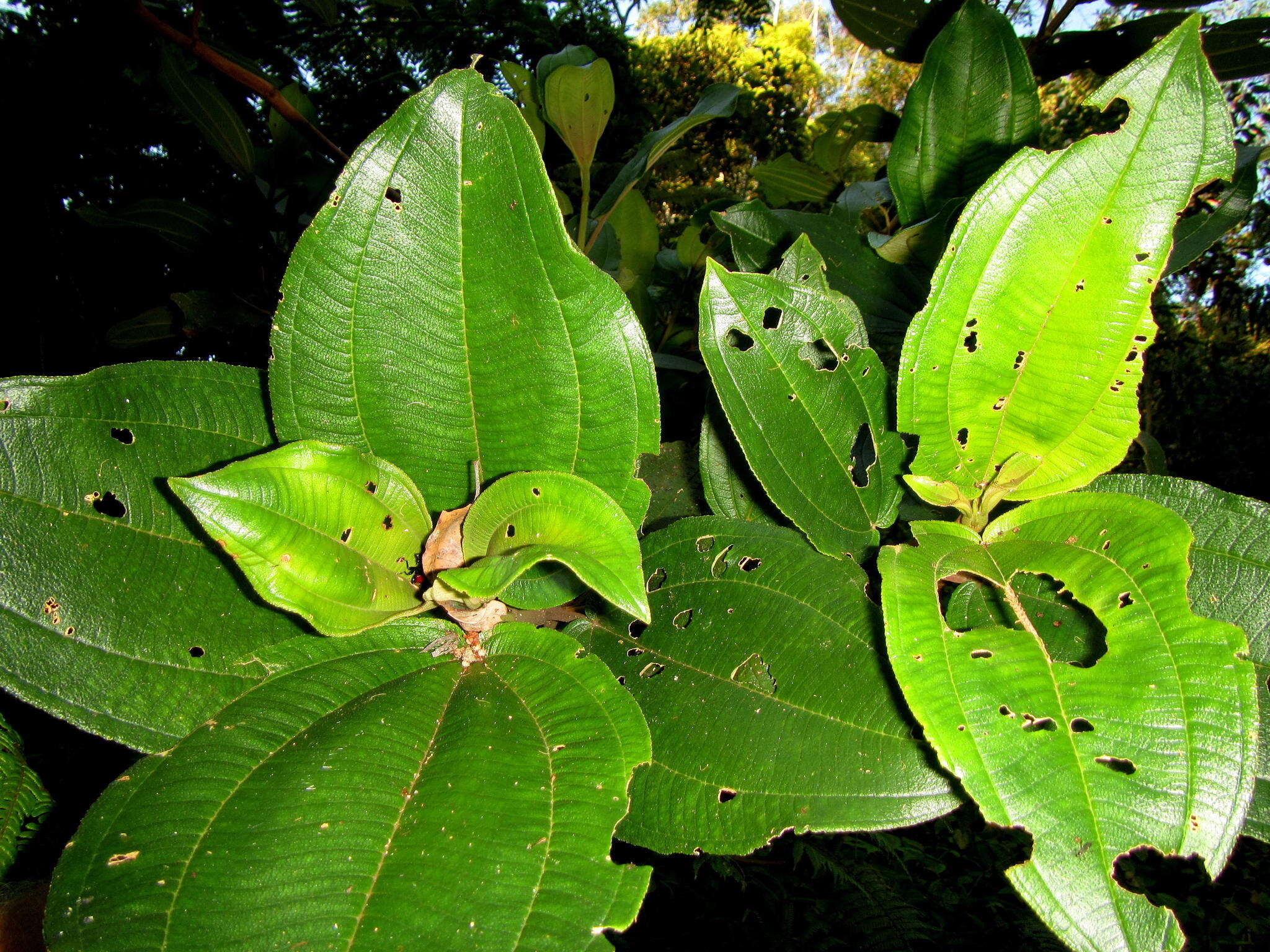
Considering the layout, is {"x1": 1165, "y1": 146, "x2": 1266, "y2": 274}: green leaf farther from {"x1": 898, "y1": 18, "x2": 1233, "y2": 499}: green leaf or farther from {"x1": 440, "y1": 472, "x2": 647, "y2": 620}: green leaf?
{"x1": 440, "y1": 472, "x2": 647, "y2": 620}: green leaf

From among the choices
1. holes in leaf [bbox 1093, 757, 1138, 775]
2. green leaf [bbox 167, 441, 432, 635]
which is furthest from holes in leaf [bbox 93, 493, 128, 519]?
holes in leaf [bbox 1093, 757, 1138, 775]

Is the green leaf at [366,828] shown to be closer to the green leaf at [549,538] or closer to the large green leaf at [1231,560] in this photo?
the green leaf at [549,538]

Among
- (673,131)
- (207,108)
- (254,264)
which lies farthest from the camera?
(254,264)

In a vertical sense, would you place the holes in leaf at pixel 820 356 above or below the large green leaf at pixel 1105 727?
above

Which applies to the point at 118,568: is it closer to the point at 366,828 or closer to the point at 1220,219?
the point at 366,828

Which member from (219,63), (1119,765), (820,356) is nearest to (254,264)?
(219,63)

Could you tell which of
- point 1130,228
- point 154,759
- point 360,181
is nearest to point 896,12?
point 1130,228

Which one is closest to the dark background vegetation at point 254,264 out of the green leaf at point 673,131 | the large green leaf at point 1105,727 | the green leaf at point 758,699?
the green leaf at point 673,131
